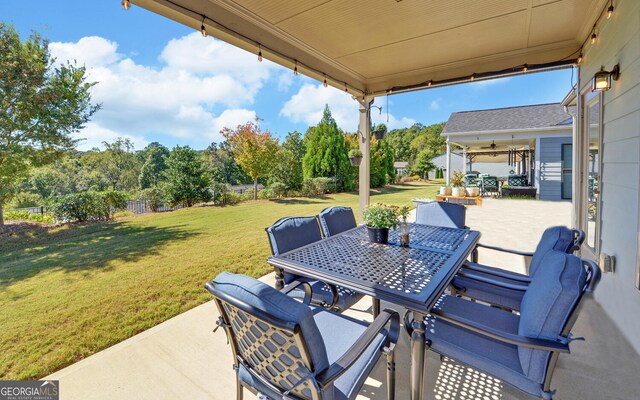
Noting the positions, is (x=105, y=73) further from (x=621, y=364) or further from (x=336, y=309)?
(x=621, y=364)

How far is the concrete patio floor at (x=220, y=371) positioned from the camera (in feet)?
5.52

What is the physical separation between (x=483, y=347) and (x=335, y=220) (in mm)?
1785

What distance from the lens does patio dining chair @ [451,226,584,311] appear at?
1.89m

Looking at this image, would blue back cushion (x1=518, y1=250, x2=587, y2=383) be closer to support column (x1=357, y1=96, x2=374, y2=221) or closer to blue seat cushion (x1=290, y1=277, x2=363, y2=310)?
blue seat cushion (x1=290, y1=277, x2=363, y2=310)

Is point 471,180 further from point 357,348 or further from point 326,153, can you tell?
point 357,348

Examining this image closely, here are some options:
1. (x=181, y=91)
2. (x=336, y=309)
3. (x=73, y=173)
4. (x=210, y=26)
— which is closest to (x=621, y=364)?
(x=336, y=309)

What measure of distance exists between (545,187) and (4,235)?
1616 cm

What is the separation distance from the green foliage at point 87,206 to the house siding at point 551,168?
590 inches

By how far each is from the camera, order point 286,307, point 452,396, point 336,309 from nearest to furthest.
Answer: point 286,307
point 452,396
point 336,309

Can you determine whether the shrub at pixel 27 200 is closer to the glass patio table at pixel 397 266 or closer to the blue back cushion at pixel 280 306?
the glass patio table at pixel 397 266

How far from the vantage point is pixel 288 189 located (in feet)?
43.0
